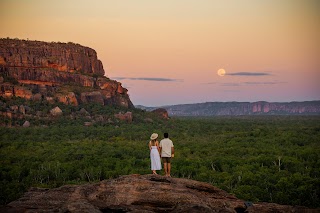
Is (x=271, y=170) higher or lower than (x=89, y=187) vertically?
lower

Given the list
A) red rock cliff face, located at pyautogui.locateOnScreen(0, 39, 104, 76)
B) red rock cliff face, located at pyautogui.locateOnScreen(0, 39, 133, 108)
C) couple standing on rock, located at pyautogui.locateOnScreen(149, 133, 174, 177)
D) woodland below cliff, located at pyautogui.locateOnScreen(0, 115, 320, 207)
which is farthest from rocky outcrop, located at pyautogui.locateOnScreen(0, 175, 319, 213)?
red rock cliff face, located at pyautogui.locateOnScreen(0, 39, 104, 76)

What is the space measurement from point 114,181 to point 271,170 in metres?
41.9

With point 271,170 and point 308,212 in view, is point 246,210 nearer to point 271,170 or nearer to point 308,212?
point 308,212

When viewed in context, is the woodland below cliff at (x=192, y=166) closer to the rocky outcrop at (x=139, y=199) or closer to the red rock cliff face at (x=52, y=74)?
the rocky outcrop at (x=139, y=199)

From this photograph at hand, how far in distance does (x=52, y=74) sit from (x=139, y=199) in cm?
13263

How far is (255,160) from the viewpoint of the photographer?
6056cm

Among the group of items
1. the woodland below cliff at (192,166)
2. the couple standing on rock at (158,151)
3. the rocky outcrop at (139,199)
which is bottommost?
the woodland below cliff at (192,166)

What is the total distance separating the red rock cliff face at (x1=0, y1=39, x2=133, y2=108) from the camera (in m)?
131

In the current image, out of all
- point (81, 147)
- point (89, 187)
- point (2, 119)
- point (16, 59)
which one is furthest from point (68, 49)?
point (89, 187)

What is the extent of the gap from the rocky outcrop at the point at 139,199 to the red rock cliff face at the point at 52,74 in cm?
11686

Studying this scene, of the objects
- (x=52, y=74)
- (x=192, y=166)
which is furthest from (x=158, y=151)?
(x=52, y=74)

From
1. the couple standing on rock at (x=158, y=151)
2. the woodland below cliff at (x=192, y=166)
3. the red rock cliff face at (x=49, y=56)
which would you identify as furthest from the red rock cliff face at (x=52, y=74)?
the couple standing on rock at (x=158, y=151)

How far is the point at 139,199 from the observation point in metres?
13.7

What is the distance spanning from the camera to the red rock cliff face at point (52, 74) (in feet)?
429
